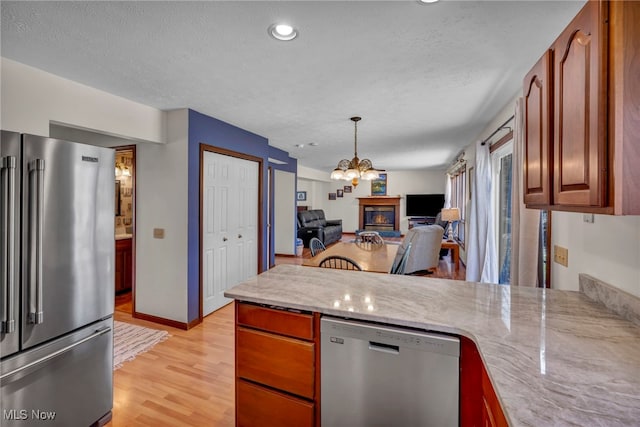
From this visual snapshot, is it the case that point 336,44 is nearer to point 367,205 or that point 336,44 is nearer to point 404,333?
point 404,333

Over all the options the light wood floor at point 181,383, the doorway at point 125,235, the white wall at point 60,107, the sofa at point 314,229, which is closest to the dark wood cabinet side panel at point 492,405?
the light wood floor at point 181,383

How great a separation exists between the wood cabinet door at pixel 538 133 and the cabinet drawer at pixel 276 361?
1.27 metres

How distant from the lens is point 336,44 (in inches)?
72.3

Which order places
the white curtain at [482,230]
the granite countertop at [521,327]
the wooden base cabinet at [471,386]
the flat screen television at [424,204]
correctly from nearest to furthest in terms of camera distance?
the granite countertop at [521,327], the wooden base cabinet at [471,386], the white curtain at [482,230], the flat screen television at [424,204]

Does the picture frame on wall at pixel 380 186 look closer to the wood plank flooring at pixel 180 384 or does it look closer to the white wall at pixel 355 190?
the white wall at pixel 355 190

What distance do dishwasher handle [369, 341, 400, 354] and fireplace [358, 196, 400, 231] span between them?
9.32m

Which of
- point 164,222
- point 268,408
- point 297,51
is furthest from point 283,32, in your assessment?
point 164,222

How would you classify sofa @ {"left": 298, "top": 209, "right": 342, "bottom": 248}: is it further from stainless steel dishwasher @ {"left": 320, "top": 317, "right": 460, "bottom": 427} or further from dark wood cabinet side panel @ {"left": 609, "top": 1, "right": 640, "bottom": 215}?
dark wood cabinet side panel @ {"left": 609, "top": 1, "right": 640, "bottom": 215}

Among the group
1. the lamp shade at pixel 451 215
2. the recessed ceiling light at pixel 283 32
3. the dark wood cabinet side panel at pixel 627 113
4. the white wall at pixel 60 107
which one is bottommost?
the lamp shade at pixel 451 215

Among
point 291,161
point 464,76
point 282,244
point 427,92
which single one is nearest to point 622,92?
point 464,76

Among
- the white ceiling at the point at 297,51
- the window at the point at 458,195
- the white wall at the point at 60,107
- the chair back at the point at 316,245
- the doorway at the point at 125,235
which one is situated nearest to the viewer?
the white ceiling at the point at 297,51

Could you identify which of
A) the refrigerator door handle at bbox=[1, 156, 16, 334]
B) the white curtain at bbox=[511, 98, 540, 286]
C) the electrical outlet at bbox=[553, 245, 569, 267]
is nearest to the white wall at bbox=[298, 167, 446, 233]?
the white curtain at bbox=[511, 98, 540, 286]

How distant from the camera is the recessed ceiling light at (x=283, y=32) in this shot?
5.43ft

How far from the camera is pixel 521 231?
85.0 inches
